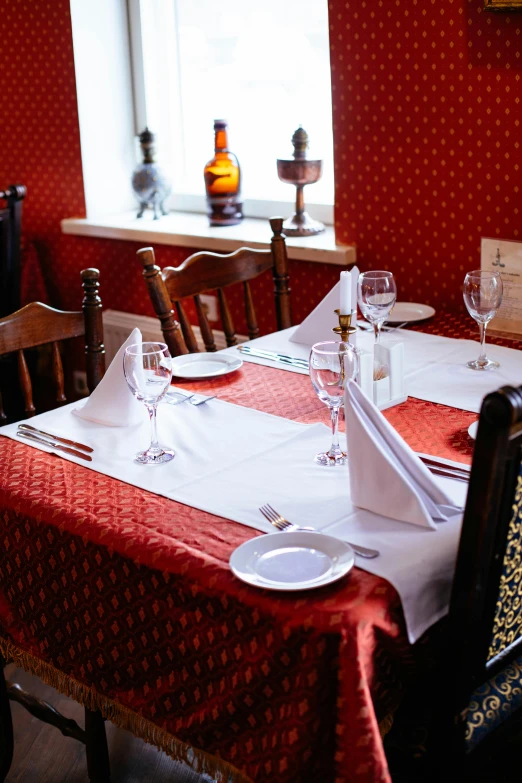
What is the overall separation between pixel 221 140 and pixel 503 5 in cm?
109

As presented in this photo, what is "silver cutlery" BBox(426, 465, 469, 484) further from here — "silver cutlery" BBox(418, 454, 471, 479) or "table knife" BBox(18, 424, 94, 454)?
"table knife" BBox(18, 424, 94, 454)

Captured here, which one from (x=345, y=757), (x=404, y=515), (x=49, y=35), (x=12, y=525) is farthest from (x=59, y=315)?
(x=49, y=35)

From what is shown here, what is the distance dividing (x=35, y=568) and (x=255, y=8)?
2.21 metres

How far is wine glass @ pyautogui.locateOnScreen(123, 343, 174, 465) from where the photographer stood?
→ 1385mm

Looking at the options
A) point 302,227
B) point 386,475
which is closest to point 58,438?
point 386,475

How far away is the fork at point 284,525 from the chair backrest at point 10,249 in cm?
200

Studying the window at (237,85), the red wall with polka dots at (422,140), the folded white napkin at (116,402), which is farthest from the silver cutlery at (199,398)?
the window at (237,85)

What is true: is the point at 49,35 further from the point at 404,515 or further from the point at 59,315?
the point at 404,515

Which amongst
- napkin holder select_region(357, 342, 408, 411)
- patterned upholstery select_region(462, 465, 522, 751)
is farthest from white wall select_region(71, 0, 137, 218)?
patterned upholstery select_region(462, 465, 522, 751)

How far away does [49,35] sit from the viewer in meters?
3.14

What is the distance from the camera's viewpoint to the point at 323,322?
194cm

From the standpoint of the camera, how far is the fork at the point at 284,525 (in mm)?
1090

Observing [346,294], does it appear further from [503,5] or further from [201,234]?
[201,234]

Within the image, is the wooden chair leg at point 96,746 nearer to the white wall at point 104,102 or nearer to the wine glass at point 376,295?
the wine glass at point 376,295
